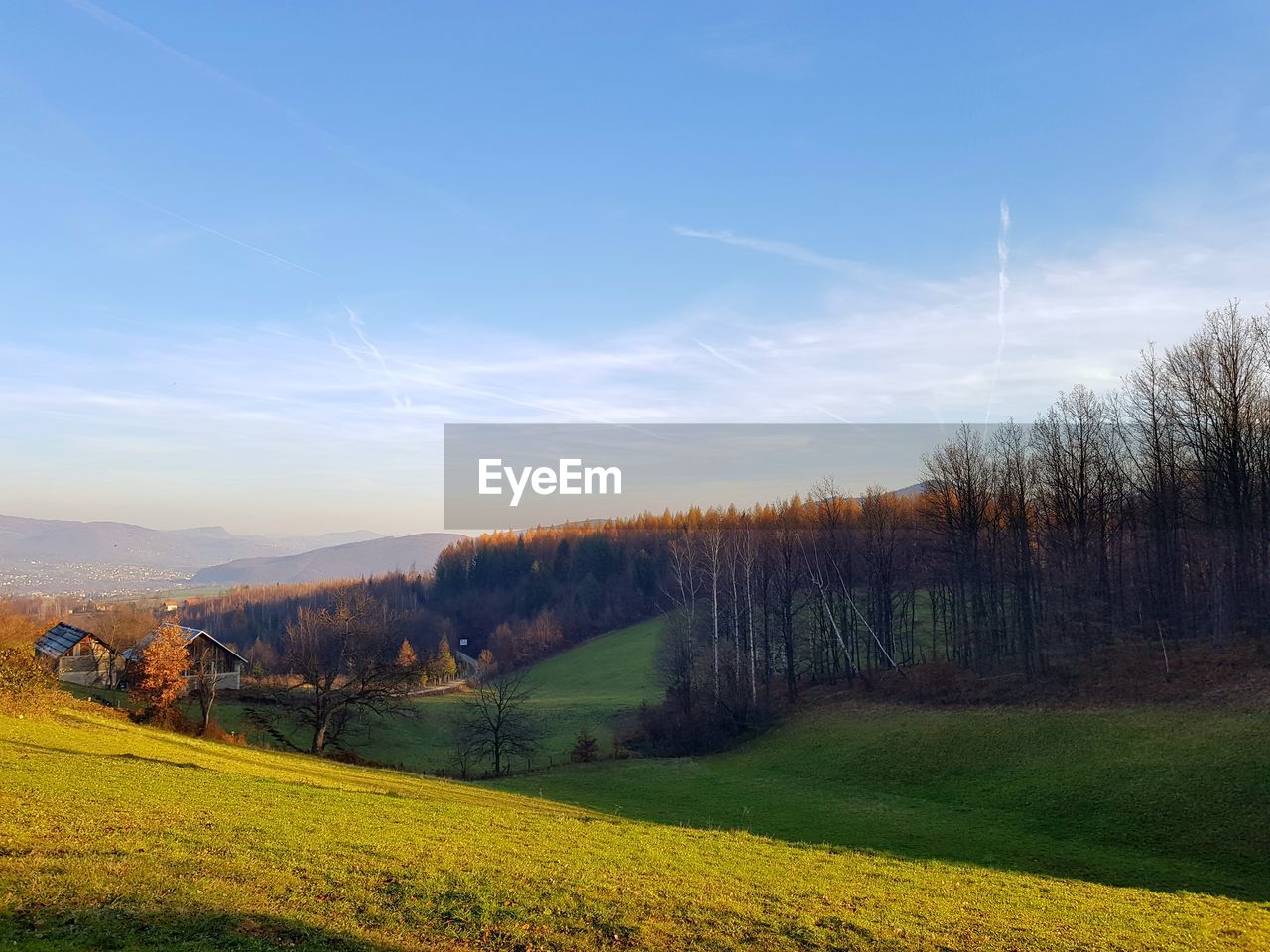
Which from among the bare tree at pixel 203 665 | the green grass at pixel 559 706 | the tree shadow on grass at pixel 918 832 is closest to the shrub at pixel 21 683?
the green grass at pixel 559 706

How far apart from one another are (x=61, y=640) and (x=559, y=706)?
1716 inches

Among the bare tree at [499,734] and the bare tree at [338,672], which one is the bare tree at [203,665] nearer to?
the bare tree at [338,672]

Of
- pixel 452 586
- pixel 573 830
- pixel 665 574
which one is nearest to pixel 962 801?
pixel 573 830

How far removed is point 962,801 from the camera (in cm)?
3438

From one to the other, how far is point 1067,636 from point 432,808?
148ft

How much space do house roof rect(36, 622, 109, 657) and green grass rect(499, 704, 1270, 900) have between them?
45.3 metres

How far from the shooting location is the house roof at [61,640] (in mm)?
62500

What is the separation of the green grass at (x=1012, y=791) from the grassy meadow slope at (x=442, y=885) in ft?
19.0

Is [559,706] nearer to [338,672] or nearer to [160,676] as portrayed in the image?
[338,672]

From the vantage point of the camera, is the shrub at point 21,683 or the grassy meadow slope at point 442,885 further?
the shrub at point 21,683

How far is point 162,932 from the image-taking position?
31.4ft

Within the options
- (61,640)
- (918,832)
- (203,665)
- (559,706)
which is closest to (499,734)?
(559,706)

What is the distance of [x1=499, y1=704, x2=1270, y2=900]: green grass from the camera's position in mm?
25047

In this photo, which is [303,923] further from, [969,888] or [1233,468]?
[1233,468]
